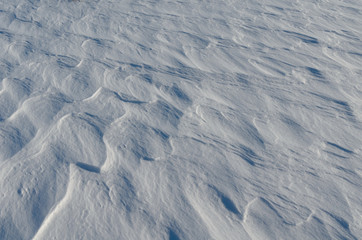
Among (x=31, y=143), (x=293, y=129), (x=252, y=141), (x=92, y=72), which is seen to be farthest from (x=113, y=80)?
(x=293, y=129)

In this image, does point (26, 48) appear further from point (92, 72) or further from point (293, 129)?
point (293, 129)

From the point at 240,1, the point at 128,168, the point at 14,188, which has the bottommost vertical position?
the point at 14,188

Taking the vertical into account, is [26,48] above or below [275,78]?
below

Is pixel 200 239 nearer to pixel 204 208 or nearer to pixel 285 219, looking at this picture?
pixel 204 208

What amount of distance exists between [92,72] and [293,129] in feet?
4.24

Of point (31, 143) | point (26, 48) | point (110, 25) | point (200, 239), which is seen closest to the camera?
point (200, 239)

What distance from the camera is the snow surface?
1.31 meters

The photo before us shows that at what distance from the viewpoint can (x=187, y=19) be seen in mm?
3152

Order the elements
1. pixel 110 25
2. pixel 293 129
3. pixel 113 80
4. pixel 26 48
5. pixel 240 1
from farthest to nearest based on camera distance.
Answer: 1. pixel 240 1
2. pixel 110 25
3. pixel 26 48
4. pixel 113 80
5. pixel 293 129

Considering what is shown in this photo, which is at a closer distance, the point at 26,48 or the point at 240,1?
the point at 26,48

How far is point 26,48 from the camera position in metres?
2.53

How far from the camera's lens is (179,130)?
1.76 metres

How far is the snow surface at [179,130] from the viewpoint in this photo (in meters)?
1.31

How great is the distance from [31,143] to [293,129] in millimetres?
1287
